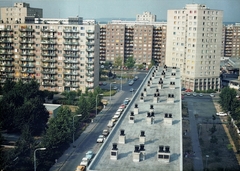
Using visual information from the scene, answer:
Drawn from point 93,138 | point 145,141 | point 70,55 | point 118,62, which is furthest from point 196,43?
point 145,141

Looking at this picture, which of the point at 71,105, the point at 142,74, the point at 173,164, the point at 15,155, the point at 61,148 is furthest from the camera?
the point at 142,74

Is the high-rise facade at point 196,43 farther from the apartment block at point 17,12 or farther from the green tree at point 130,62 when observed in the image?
the apartment block at point 17,12

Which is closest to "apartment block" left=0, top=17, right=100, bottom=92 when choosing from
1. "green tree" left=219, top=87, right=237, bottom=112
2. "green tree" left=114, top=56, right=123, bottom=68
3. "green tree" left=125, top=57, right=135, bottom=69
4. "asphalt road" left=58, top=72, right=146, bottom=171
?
"asphalt road" left=58, top=72, right=146, bottom=171

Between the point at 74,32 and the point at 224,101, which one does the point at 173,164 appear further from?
the point at 74,32

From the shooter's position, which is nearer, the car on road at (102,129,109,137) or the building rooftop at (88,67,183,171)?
the building rooftop at (88,67,183,171)

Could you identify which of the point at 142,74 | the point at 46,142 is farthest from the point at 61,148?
the point at 142,74

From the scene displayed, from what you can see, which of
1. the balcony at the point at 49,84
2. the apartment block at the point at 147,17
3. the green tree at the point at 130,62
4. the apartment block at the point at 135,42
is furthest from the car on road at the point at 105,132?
the apartment block at the point at 147,17

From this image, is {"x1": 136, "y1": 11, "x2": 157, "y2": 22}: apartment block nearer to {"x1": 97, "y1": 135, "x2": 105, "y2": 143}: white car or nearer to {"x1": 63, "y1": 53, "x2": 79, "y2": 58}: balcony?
{"x1": 63, "y1": 53, "x2": 79, "y2": 58}: balcony
